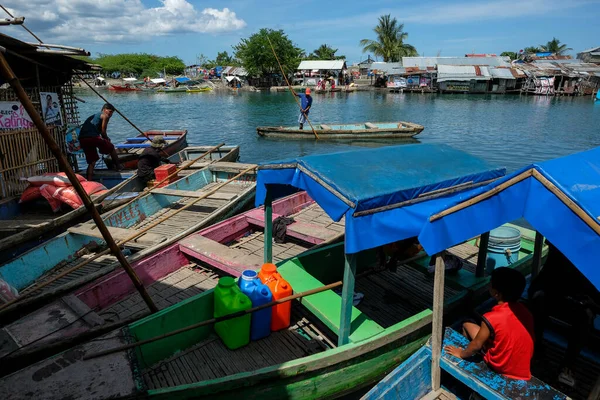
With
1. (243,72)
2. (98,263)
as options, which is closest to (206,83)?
(243,72)

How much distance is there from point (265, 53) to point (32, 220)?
5420cm

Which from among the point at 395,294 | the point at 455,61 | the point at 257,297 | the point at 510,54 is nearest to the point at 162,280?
the point at 257,297

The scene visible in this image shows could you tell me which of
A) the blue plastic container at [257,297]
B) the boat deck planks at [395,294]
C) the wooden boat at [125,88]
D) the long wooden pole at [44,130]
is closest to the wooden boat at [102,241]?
the long wooden pole at [44,130]

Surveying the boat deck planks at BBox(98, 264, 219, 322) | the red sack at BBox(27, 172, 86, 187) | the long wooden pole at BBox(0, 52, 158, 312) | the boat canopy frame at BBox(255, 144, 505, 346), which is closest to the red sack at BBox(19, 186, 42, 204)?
the red sack at BBox(27, 172, 86, 187)

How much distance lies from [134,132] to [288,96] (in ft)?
93.8

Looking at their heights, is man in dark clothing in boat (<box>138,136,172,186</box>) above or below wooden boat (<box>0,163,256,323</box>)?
above

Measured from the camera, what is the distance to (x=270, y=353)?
4.36 meters

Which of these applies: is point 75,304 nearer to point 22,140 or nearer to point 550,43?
point 22,140

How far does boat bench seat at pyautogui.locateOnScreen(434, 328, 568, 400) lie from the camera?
3.23 metres

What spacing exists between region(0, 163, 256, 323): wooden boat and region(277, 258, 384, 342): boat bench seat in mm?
2381

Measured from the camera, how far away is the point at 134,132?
24.7 m

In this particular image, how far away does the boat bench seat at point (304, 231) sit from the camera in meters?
6.48

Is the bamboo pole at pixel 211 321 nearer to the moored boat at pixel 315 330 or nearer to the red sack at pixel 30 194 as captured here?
the moored boat at pixel 315 330

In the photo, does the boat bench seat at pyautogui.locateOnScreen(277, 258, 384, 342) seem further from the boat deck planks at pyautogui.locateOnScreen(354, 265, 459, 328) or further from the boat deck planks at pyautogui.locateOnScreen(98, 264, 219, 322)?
the boat deck planks at pyautogui.locateOnScreen(98, 264, 219, 322)
